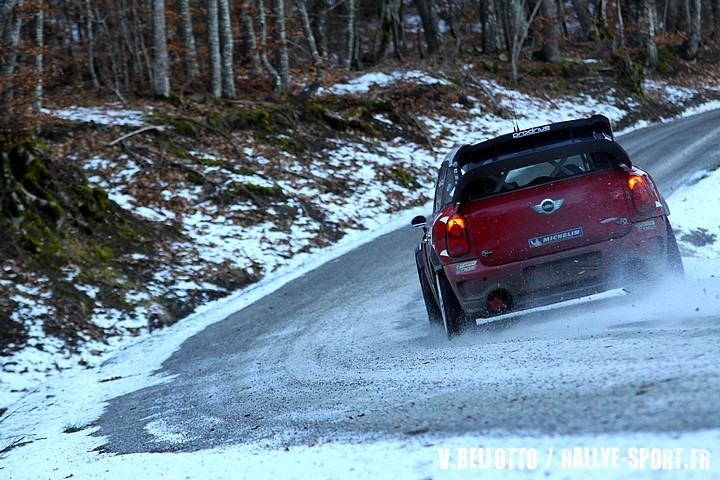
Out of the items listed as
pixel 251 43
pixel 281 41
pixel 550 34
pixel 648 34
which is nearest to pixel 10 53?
pixel 281 41

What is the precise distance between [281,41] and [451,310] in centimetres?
1936

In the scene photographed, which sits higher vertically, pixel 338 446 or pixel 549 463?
pixel 549 463

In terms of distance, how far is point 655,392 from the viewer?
3.96 metres

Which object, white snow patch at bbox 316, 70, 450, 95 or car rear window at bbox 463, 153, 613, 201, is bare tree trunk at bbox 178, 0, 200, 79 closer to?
white snow patch at bbox 316, 70, 450, 95

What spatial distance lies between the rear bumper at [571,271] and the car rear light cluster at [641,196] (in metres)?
0.10

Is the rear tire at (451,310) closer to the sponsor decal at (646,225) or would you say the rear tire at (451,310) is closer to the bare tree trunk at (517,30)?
the sponsor decal at (646,225)

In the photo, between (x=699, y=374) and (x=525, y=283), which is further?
(x=525, y=283)

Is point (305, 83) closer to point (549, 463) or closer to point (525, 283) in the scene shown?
point (525, 283)

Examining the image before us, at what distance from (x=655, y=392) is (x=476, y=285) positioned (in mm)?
3236

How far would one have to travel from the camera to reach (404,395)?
208 inches

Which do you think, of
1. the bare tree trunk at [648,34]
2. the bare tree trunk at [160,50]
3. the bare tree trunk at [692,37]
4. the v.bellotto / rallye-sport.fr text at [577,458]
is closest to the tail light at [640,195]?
the v.bellotto / rallye-sport.fr text at [577,458]

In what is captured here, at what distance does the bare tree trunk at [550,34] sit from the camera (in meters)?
34.6

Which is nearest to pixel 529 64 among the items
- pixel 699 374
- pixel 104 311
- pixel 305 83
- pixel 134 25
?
pixel 305 83

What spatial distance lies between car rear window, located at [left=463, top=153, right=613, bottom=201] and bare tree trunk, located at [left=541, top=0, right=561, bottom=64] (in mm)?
28447
